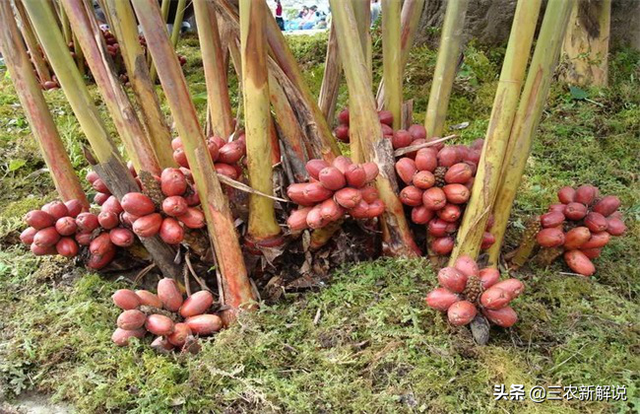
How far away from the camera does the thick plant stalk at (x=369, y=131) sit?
1.48 meters

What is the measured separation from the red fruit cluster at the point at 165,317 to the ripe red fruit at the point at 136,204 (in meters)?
0.18

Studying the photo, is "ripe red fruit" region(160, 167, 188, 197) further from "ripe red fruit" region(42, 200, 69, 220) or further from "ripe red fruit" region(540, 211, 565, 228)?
"ripe red fruit" region(540, 211, 565, 228)

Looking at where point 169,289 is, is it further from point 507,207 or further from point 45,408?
point 507,207

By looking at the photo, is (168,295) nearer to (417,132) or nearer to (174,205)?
(174,205)

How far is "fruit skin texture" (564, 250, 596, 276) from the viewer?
1704 mm

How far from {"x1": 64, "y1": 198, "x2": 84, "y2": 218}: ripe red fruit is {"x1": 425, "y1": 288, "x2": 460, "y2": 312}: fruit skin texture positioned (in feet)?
3.28

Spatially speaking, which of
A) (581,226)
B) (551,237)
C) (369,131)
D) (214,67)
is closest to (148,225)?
(214,67)

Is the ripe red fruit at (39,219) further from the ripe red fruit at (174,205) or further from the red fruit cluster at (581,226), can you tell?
the red fruit cluster at (581,226)

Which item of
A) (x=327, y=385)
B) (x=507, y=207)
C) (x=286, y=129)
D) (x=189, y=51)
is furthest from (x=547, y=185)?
(x=189, y=51)

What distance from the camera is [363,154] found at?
64.5 inches

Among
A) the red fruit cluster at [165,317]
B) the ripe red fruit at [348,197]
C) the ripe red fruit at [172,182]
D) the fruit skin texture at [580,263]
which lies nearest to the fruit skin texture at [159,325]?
the red fruit cluster at [165,317]

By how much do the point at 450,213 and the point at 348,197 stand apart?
285 mm

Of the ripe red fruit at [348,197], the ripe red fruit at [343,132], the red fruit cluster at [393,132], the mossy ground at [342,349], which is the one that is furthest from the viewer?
the ripe red fruit at [343,132]

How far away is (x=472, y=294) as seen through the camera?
1.38 metres
